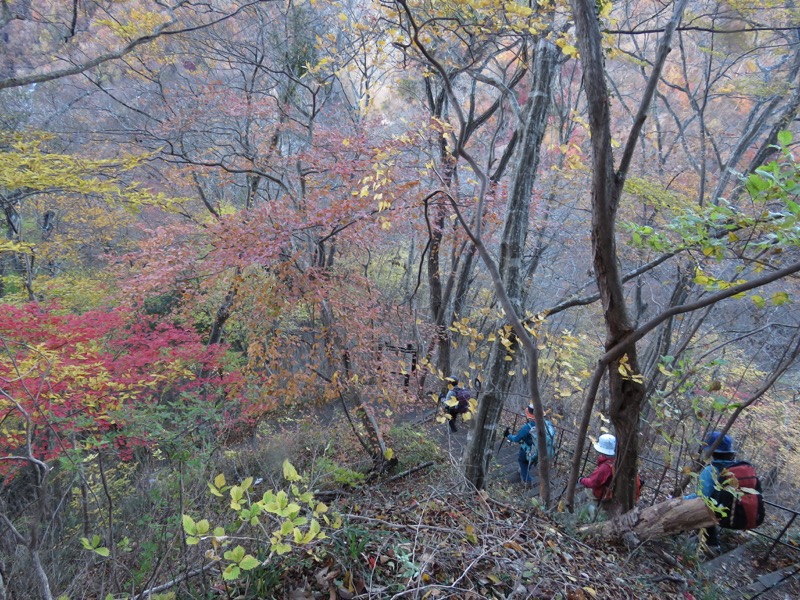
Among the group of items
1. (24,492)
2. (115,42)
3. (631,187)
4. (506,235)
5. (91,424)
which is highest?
(115,42)

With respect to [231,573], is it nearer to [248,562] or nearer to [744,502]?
[248,562]

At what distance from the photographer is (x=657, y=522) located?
152 inches

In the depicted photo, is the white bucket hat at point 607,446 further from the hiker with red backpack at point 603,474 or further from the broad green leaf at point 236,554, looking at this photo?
the broad green leaf at point 236,554

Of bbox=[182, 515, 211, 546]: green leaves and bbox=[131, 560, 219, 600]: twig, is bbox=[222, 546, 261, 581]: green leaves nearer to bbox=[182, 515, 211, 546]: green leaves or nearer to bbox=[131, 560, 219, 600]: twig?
bbox=[182, 515, 211, 546]: green leaves

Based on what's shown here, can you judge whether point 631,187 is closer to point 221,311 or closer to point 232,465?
point 232,465

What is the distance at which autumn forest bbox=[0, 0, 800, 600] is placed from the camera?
8.32ft

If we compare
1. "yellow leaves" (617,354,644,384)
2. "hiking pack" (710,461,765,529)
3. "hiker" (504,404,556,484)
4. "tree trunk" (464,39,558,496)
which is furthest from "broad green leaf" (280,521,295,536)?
"hiker" (504,404,556,484)

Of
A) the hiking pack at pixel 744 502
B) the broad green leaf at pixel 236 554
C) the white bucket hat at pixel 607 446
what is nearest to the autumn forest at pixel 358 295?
the broad green leaf at pixel 236 554

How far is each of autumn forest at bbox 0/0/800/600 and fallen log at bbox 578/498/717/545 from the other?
0.55 feet

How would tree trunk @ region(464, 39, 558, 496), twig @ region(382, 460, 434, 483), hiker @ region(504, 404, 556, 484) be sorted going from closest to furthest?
tree trunk @ region(464, 39, 558, 496)
hiker @ region(504, 404, 556, 484)
twig @ region(382, 460, 434, 483)

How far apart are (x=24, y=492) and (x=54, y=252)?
851 cm

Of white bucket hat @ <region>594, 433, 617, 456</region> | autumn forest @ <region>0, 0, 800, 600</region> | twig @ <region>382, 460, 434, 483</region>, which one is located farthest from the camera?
twig @ <region>382, 460, 434, 483</region>

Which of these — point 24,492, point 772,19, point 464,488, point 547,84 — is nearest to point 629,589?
point 464,488

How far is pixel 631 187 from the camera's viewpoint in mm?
7137
